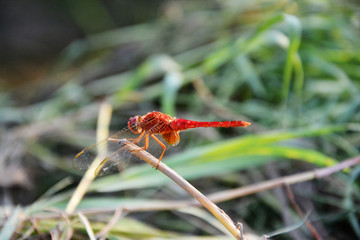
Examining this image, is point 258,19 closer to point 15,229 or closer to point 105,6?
point 15,229

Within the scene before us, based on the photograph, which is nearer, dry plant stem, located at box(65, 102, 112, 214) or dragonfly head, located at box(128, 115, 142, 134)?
dry plant stem, located at box(65, 102, 112, 214)

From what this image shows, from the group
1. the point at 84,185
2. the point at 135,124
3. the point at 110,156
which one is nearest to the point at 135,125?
the point at 135,124

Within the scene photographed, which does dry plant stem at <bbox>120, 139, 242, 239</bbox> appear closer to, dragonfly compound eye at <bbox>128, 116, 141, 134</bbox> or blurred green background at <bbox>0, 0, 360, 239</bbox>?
blurred green background at <bbox>0, 0, 360, 239</bbox>

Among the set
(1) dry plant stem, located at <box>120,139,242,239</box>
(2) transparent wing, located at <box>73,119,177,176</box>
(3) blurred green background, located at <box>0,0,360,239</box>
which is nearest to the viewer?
(1) dry plant stem, located at <box>120,139,242,239</box>

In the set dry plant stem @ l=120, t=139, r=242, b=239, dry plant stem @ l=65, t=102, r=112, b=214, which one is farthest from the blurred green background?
dry plant stem @ l=120, t=139, r=242, b=239

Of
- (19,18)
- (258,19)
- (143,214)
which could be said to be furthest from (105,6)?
(143,214)

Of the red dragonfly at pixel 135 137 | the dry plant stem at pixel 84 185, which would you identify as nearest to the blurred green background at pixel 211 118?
the dry plant stem at pixel 84 185

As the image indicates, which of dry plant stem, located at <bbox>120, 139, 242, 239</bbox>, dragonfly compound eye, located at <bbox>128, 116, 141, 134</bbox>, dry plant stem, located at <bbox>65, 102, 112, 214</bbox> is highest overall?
dragonfly compound eye, located at <bbox>128, 116, 141, 134</bbox>

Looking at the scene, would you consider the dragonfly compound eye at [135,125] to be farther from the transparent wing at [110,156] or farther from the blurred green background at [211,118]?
the blurred green background at [211,118]
